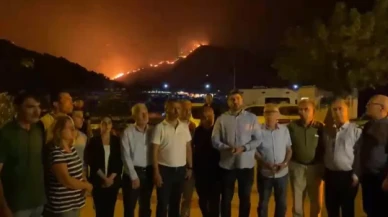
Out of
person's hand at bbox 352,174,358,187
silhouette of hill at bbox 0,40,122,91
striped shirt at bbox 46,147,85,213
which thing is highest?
silhouette of hill at bbox 0,40,122,91

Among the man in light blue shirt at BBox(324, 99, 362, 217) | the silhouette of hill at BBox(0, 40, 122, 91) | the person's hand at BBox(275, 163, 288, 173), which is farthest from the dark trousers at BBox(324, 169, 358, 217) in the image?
the silhouette of hill at BBox(0, 40, 122, 91)

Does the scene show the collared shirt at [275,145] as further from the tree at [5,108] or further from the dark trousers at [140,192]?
the tree at [5,108]

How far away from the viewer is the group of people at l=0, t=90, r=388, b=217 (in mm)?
6324

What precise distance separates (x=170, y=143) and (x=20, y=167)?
7.81 ft

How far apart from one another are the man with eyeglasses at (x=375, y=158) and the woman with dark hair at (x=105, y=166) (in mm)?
2897

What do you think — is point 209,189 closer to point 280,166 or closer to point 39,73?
point 280,166

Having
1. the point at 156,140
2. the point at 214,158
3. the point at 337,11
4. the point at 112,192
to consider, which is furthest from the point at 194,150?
the point at 337,11

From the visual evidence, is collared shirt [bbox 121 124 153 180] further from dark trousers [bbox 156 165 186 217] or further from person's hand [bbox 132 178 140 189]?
dark trousers [bbox 156 165 186 217]

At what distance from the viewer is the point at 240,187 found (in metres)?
7.07

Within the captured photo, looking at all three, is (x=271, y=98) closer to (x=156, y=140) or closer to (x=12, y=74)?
(x=12, y=74)

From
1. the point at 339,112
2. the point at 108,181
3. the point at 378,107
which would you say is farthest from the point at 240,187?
the point at 378,107

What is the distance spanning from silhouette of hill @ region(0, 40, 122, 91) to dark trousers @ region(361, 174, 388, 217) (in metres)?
17.8

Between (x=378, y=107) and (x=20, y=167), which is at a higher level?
(x=378, y=107)

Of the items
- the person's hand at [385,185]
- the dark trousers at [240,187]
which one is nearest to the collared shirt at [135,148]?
the dark trousers at [240,187]
